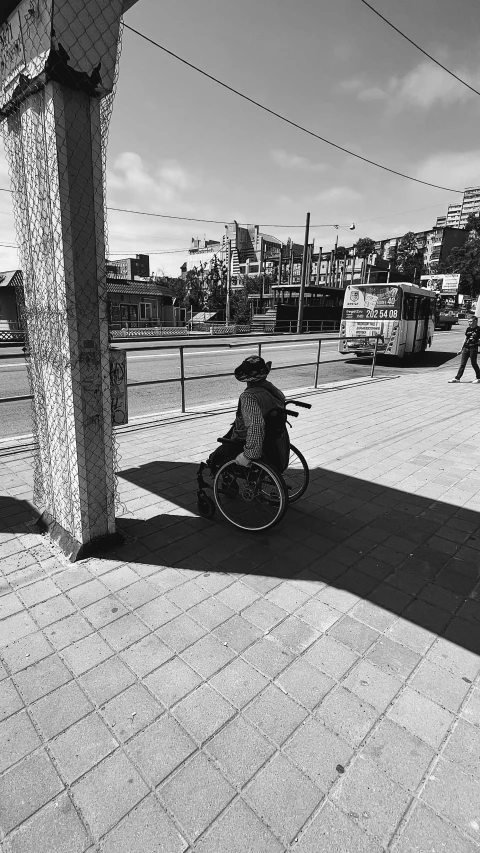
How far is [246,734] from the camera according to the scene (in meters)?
1.86

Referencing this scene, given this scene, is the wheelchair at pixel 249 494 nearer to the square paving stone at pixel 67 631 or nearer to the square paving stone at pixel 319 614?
the square paving stone at pixel 319 614

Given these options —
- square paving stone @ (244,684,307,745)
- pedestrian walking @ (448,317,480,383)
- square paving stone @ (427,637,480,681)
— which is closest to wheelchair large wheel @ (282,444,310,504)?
square paving stone @ (427,637,480,681)

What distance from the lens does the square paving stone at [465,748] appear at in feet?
5.69

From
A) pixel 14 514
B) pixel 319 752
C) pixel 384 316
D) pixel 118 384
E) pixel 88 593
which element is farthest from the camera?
pixel 384 316

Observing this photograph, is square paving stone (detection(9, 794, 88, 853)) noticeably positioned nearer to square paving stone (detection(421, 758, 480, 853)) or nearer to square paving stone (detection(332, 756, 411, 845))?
A: square paving stone (detection(332, 756, 411, 845))

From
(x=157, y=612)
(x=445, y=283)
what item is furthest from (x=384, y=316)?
(x=445, y=283)

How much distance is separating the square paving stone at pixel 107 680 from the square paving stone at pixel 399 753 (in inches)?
45.6

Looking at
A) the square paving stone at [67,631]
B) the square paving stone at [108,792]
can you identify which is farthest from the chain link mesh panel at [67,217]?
the square paving stone at [108,792]

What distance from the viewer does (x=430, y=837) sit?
1500 millimetres

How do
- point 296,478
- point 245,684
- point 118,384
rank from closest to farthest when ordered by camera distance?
point 245,684 → point 118,384 → point 296,478

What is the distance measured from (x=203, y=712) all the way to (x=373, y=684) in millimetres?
852

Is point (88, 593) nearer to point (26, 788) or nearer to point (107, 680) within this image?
point (107, 680)

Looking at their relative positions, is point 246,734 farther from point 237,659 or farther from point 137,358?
point 137,358

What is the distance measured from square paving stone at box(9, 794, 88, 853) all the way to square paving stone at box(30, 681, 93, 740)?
320 mm
